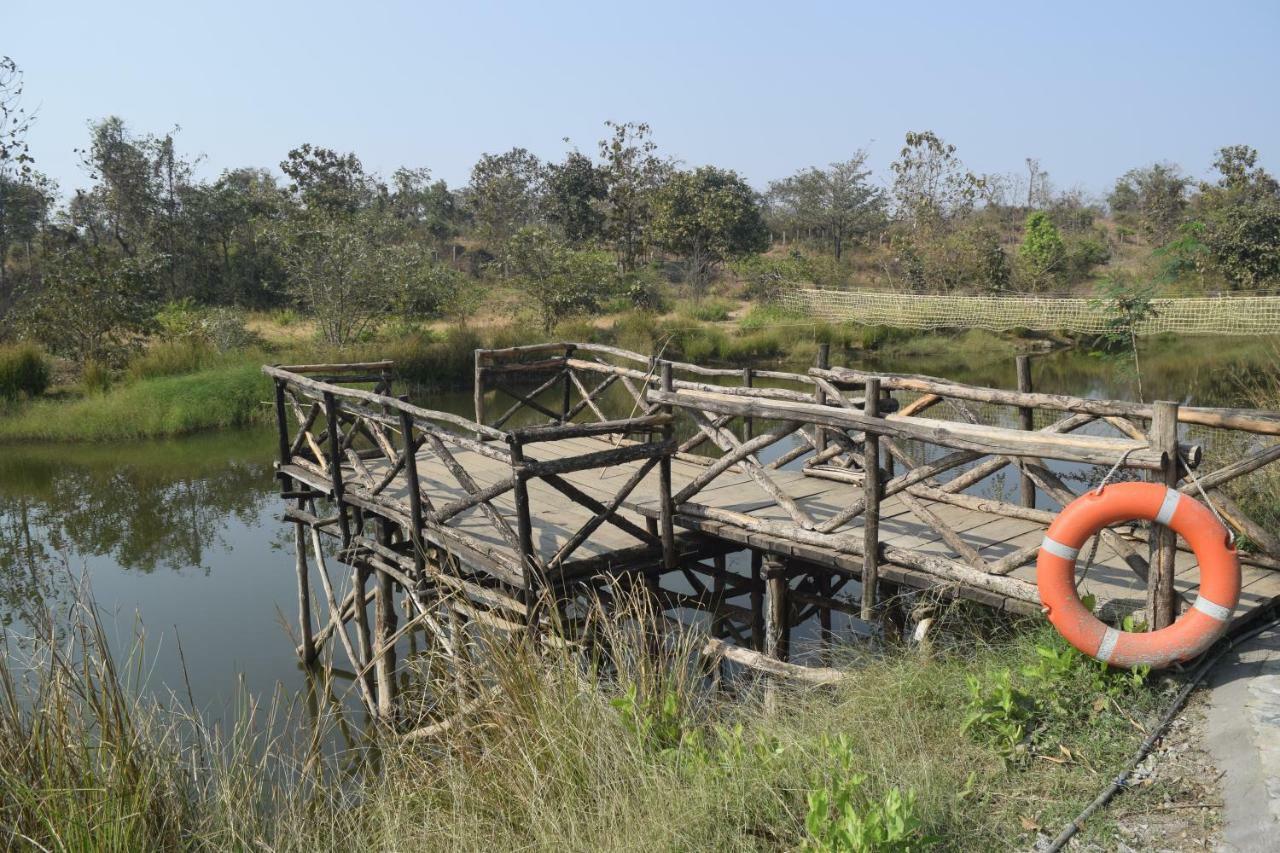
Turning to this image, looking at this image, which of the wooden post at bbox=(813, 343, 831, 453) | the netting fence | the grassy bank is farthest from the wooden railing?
the netting fence

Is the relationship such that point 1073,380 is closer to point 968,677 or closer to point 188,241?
→ point 968,677

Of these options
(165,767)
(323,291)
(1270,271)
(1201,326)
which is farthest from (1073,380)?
(165,767)

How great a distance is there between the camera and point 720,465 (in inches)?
227

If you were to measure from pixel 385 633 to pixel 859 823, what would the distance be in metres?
5.10

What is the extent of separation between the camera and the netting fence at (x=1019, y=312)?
18281 millimetres

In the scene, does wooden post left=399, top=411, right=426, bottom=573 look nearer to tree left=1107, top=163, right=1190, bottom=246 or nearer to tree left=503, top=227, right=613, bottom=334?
tree left=503, top=227, right=613, bottom=334

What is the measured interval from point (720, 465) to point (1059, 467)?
Answer: 711 cm

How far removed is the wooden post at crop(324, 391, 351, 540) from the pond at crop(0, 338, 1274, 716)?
1.23m

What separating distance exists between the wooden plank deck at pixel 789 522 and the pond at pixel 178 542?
170cm

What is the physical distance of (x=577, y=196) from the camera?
33.8 metres

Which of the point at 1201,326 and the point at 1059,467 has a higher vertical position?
the point at 1201,326

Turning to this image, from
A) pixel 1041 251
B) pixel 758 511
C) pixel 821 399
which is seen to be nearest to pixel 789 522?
pixel 758 511

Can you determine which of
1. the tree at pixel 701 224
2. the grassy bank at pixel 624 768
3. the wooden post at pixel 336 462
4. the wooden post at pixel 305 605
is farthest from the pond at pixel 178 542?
the tree at pixel 701 224

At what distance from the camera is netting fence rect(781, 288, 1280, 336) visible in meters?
18.3
